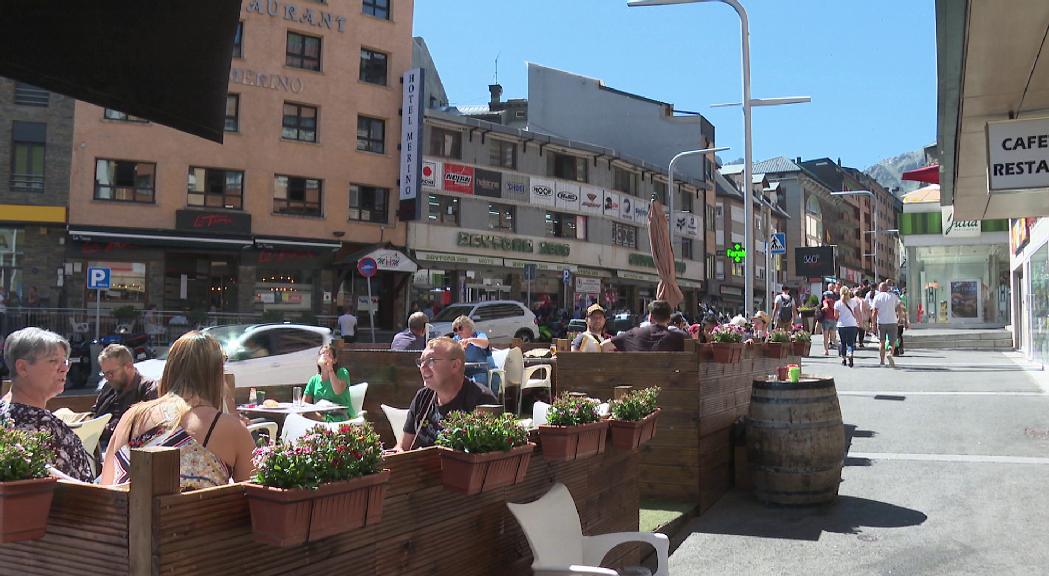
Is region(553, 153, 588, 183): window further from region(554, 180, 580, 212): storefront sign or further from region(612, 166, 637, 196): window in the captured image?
region(612, 166, 637, 196): window

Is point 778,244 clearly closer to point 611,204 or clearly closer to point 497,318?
point 497,318

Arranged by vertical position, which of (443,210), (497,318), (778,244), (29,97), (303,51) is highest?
(303,51)

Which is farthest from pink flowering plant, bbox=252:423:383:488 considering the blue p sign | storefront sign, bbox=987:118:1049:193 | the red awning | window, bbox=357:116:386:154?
window, bbox=357:116:386:154

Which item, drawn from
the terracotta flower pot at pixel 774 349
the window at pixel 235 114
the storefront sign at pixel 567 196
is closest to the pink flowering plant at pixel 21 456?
the terracotta flower pot at pixel 774 349

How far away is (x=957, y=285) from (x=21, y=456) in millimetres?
44494

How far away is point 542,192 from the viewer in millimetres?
40938

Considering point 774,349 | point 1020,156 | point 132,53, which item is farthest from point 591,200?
point 132,53

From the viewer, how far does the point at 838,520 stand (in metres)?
6.54

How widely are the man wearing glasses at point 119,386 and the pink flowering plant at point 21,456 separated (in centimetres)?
370

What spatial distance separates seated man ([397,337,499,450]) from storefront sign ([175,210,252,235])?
88.0 feet

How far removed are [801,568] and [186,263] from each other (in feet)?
91.2

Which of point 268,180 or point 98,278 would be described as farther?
point 268,180

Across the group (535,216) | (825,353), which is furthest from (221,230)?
(825,353)

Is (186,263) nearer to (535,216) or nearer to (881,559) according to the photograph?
(535,216)
